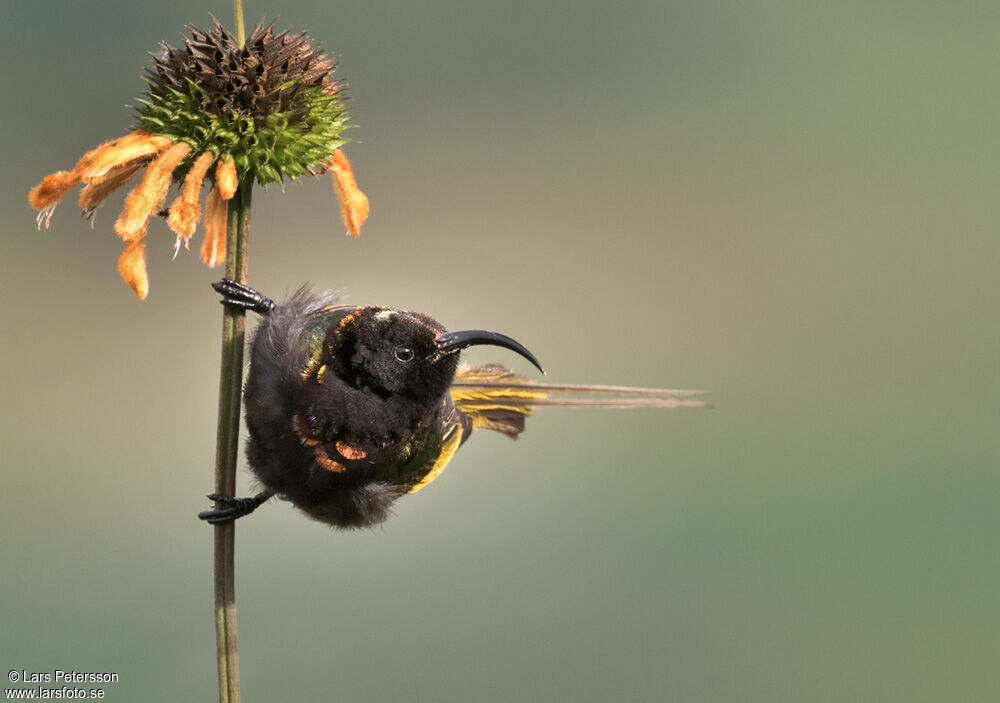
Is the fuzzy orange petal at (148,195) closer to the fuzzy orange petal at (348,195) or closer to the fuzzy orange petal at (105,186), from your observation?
the fuzzy orange petal at (105,186)

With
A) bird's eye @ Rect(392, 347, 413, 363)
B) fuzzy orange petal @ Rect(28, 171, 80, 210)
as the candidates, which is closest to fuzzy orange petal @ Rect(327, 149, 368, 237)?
bird's eye @ Rect(392, 347, 413, 363)

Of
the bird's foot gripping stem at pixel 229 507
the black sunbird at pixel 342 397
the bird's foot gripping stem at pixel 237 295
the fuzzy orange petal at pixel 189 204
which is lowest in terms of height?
the bird's foot gripping stem at pixel 229 507

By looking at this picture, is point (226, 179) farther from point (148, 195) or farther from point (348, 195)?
point (348, 195)

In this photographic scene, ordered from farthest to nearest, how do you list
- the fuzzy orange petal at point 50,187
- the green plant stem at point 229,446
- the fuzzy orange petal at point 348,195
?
1. the fuzzy orange petal at point 348,195
2. the fuzzy orange petal at point 50,187
3. the green plant stem at point 229,446

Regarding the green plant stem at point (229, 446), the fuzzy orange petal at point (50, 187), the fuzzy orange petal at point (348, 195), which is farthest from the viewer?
the fuzzy orange petal at point (348, 195)

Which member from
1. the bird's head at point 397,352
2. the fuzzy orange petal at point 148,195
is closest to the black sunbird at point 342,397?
the bird's head at point 397,352

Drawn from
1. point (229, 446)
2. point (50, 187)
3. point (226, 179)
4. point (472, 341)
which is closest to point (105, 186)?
point (50, 187)

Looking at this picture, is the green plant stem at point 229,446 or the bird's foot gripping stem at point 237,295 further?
the bird's foot gripping stem at point 237,295
